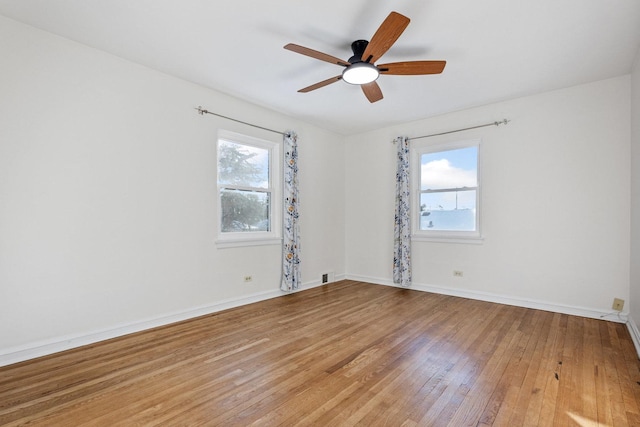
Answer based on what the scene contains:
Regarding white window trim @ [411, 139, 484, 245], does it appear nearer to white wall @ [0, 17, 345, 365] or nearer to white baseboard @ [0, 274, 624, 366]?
white baseboard @ [0, 274, 624, 366]

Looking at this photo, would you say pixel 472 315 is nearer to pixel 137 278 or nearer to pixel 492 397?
pixel 492 397

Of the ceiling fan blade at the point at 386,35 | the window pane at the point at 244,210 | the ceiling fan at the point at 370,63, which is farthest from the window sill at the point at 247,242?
the ceiling fan blade at the point at 386,35

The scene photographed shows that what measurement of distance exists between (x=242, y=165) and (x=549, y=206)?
13.0ft

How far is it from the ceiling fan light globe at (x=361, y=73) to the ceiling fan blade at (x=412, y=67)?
2.7 inches

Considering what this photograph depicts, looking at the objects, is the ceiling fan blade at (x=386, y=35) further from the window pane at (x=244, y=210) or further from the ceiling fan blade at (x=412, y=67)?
the window pane at (x=244, y=210)

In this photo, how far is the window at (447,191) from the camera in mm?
4395

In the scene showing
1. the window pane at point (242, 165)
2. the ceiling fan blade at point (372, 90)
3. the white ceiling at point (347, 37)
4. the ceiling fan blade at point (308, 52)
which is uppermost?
the white ceiling at point (347, 37)

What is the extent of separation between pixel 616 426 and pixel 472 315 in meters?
1.90

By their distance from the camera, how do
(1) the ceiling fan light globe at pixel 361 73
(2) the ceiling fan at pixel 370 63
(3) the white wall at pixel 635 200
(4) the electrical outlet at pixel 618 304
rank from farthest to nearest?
(4) the electrical outlet at pixel 618 304 → (3) the white wall at pixel 635 200 → (1) the ceiling fan light globe at pixel 361 73 → (2) the ceiling fan at pixel 370 63

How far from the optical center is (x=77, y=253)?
2.71 metres

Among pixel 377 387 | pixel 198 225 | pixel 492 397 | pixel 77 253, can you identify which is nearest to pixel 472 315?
pixel 492 397

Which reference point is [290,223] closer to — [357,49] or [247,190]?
[247,190]

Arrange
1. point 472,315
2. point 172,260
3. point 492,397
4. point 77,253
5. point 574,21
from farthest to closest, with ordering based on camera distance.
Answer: point 472,315, point 172,260, point 77,253, point 574,21, point 492,397

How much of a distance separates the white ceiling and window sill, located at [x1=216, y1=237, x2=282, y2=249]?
187cm
